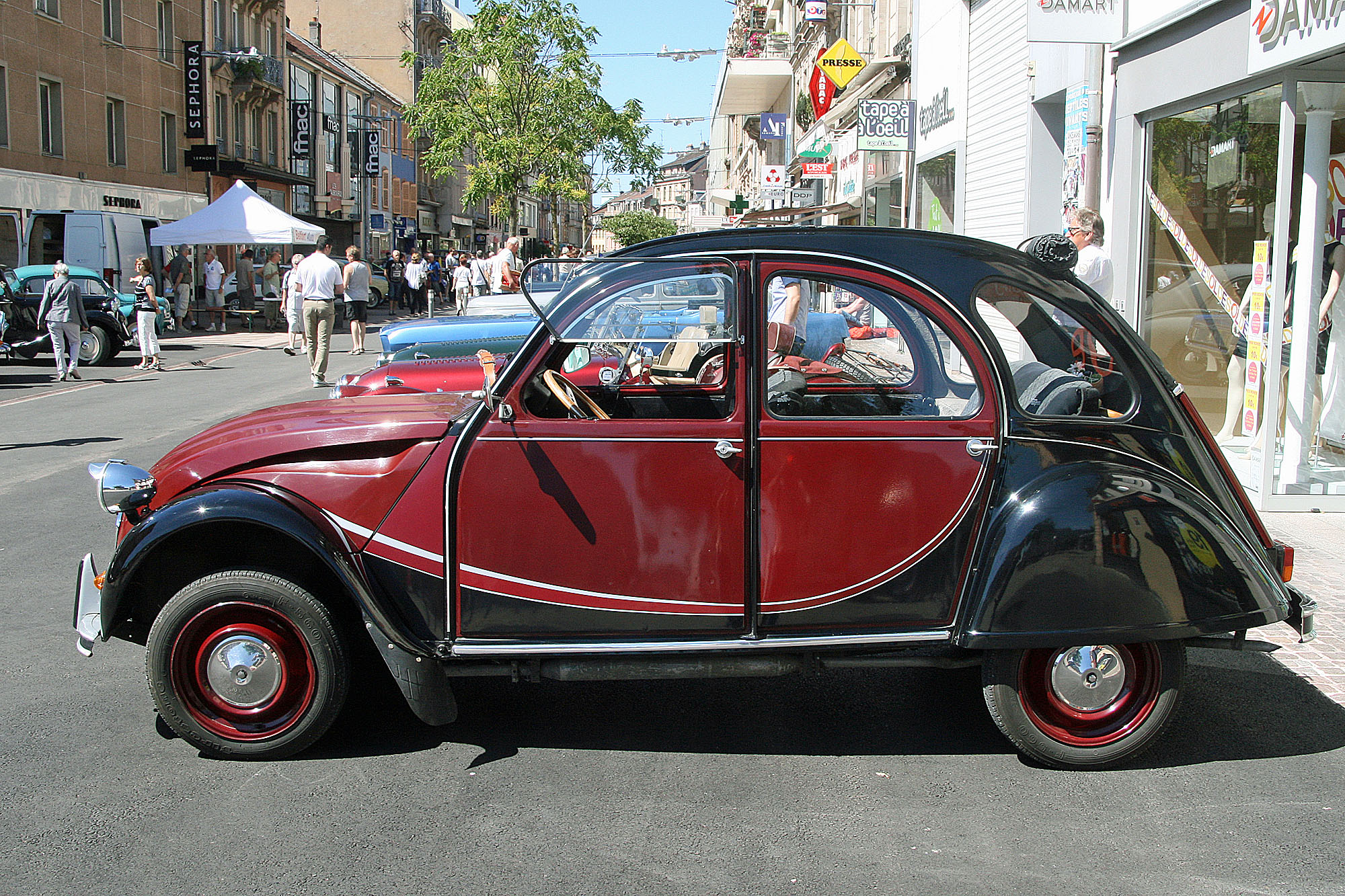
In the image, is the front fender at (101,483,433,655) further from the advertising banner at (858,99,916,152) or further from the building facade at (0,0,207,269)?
the building facade at (0,0,207,269)

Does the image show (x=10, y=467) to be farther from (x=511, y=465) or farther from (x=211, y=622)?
(x=511, y=465)

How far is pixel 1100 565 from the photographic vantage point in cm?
365

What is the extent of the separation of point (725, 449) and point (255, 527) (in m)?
1.62

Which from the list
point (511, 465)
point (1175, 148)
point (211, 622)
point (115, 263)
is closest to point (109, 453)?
point (211, 622)

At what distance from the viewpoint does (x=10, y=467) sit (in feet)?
30.7

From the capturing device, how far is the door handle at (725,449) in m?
3.69

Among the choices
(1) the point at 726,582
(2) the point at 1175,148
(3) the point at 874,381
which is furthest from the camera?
(2) the point at 1175,148

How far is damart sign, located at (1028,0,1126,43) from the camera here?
9289mm

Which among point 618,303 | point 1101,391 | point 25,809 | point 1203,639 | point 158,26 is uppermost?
point 158,26

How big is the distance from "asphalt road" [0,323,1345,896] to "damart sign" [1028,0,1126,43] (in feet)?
20.1

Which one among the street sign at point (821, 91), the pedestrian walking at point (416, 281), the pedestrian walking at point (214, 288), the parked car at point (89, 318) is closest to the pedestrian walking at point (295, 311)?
the parked car at point (89, 318)

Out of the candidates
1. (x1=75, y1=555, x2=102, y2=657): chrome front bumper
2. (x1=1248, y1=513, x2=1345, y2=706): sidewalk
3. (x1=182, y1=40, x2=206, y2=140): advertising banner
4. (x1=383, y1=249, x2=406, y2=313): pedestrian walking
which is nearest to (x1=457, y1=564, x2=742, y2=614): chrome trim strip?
(x1=75, y1=555, x2=102, y2=657): chrome front bumper

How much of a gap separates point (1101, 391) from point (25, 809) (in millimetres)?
3811

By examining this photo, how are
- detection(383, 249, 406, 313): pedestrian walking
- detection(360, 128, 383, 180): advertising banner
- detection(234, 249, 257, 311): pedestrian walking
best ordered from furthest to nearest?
detection(360, 128, 383, 180): advertising banner, detection(383, 249, 406, 313): pedestrian walking, detection(234, 249, 257, 311): pedestrian walking
